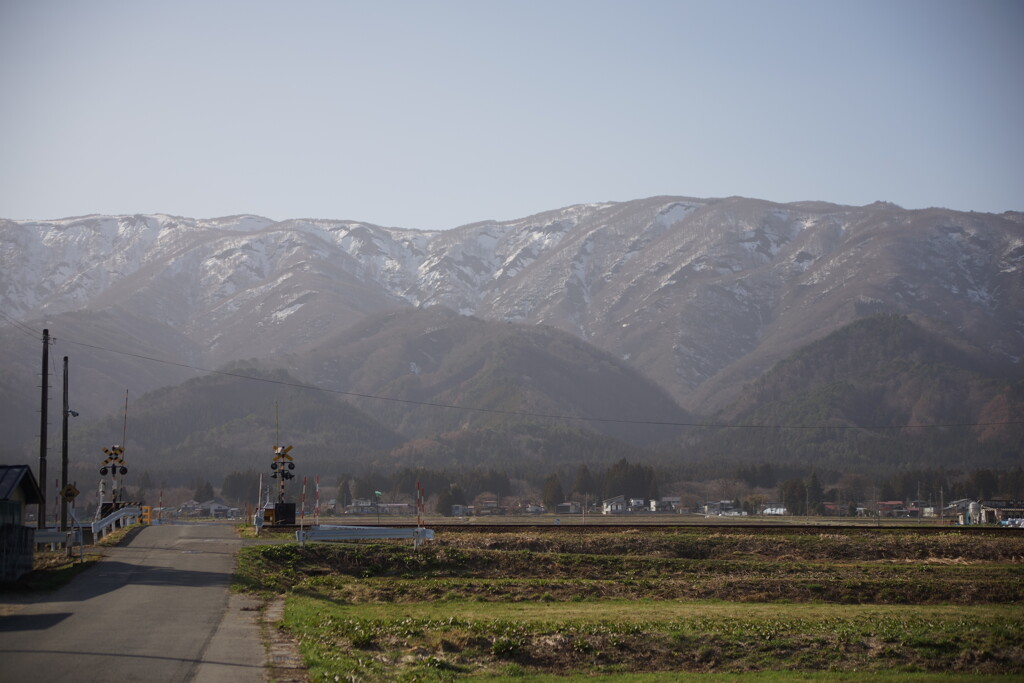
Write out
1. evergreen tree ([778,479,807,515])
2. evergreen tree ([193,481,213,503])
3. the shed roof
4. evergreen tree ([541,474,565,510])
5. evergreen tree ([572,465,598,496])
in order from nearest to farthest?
1. the shed roof
2. evergreen tree ([778,479,807,515])
3. evergreen tree ([541,474,565,510])
4. evergreen tree ([193,481,213,503])
5. evergreen tree ([572,465,598,496])

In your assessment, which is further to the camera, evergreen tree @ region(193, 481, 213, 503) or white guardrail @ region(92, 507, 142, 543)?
evergreen tree @ region(193, 481, 213, 503)

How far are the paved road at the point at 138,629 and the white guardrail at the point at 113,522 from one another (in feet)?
23.1

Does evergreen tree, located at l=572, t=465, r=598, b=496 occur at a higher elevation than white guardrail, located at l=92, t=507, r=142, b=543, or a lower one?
lower

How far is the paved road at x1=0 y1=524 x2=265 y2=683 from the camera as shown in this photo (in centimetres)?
1959

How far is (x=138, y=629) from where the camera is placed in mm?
23688

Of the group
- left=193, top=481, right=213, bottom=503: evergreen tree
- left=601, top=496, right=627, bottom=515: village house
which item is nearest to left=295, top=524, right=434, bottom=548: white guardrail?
left=601, top=496, right=627, bottom=515: village house

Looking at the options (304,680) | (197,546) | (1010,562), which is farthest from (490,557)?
(1010,562)

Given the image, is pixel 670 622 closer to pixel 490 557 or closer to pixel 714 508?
pixel 490 557

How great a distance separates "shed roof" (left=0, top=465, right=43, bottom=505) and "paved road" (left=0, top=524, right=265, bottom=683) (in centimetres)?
348

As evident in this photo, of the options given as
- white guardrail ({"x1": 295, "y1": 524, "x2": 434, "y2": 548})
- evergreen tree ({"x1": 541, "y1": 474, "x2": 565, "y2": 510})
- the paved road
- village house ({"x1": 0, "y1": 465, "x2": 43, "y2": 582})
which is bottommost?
evergreen tree ({"x1": 541, "y1": 474, "x2": 565, "y2": 510})

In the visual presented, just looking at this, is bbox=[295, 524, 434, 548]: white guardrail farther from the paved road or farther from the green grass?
the paved road

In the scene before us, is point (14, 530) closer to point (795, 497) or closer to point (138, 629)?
point (138, 629)

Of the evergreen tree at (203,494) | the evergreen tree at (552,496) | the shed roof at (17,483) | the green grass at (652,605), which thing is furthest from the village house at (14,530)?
the evergreen tree at (203,494)

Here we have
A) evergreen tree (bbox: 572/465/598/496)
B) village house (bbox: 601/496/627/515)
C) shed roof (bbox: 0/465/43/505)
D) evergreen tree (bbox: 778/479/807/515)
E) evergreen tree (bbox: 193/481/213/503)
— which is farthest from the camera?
evergreen tree (bbox: 572/465/598/496)
